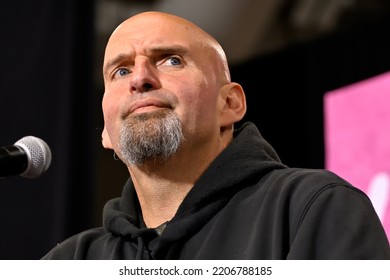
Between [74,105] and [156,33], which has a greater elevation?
[156,33]

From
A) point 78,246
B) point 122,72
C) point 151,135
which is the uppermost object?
point 122,72

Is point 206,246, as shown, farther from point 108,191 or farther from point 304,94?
point 108,191

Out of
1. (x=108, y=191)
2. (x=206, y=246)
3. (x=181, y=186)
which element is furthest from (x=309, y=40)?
(x=206, y=246)

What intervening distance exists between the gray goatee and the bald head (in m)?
0.16

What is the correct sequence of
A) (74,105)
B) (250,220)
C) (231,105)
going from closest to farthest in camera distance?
(250,220), (231,105), (74,105)

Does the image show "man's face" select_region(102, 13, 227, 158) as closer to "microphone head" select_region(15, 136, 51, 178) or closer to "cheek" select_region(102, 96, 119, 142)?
"cheek" select_region(102, 96, 119, 142)

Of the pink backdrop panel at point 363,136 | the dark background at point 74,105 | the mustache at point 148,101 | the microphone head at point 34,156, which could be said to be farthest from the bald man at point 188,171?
the dark background at point 74,105

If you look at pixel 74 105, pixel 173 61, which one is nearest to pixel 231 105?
pixel 173 61

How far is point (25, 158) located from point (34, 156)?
2cm

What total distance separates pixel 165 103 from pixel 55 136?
103 cm

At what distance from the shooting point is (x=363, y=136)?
185cm

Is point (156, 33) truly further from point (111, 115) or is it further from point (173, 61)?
point (111, 115)

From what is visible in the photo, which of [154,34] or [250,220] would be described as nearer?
[250,220]

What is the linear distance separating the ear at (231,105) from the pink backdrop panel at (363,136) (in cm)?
54
